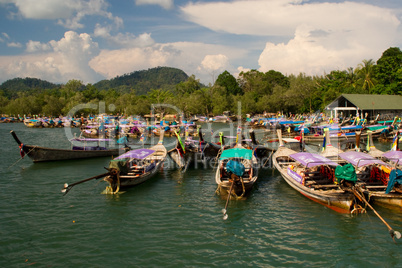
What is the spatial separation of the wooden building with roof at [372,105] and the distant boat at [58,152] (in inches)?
1537

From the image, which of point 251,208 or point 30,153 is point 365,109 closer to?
point 251,208

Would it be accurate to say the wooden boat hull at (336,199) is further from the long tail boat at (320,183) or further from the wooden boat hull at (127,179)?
the wooden boat hull at (127,179)

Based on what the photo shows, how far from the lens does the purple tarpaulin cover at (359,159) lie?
14.8 m

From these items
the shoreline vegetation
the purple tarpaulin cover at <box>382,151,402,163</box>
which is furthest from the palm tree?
the purple tarpaulin cover at <box>382,151,402,163</box>

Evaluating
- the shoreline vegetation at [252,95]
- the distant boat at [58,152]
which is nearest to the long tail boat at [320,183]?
the distant boat at [58,152]

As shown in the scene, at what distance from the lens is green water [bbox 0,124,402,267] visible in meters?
10.7

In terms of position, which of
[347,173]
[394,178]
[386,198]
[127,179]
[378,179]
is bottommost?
[386,198]

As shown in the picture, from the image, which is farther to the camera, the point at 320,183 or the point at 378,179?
the point at 320,183

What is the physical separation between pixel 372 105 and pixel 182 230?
46141 millimetres

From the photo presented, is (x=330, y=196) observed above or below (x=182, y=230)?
above

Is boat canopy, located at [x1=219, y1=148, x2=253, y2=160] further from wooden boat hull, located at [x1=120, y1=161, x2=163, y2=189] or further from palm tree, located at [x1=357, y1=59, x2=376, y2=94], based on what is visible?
palm tree, located at [x1=357, y1=59, x2=376, y2=94]

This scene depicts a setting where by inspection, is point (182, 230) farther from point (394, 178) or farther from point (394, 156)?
point (394, 156)

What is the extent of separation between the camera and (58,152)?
27.4 m

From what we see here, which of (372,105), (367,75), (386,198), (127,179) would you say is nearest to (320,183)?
(386,198)
